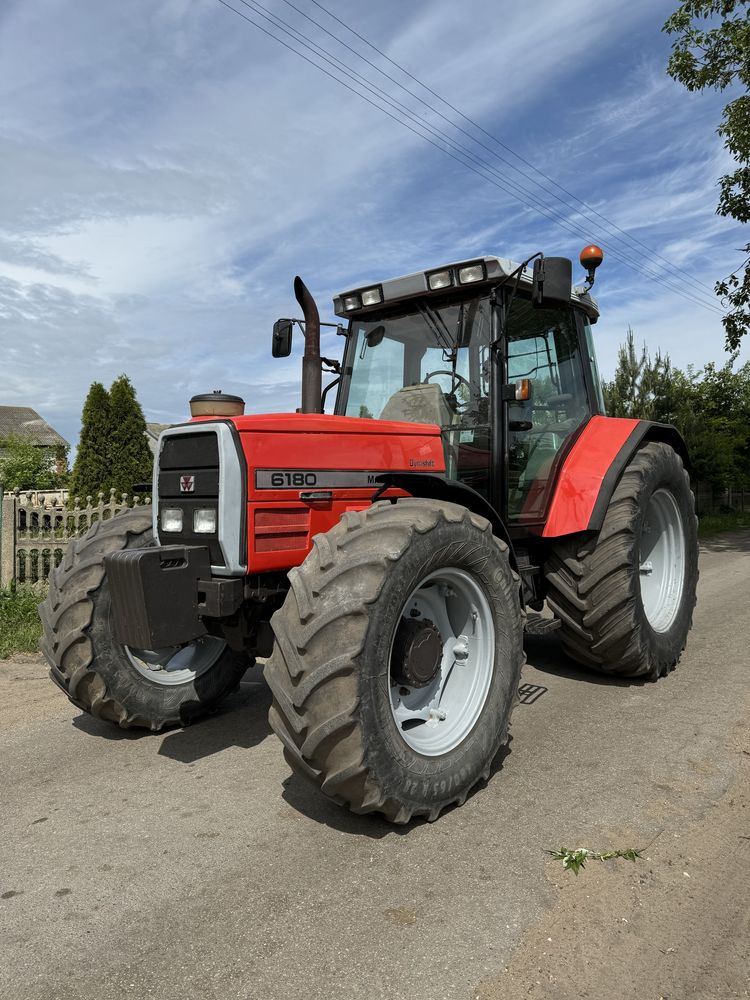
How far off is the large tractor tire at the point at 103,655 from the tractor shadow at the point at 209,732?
87mm

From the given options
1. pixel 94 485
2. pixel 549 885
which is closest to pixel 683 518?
pixel 549 885

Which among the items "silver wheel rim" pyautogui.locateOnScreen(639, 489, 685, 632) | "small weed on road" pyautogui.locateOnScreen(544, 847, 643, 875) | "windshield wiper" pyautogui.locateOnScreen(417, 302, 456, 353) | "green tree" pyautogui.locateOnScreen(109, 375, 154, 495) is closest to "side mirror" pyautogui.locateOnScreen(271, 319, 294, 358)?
"windshield wiper" pyautogui.locateOnScreen(417, 302, 456, 353)

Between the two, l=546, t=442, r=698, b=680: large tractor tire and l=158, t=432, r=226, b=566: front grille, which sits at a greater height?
l=158, t=432, r=226, b=566: front grille

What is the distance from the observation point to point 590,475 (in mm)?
4359

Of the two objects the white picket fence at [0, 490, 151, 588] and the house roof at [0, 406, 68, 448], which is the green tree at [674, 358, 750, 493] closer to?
the white picket fence at [0, 490, 151, 588]

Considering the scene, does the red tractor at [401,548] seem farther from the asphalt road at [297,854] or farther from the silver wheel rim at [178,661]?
the asphalt road at [297,854]

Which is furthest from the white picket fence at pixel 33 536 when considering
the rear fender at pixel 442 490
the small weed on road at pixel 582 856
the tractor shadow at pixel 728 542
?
the tractor shadow at pixel 728 542

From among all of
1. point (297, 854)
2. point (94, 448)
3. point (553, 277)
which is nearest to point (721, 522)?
point (94, 448)

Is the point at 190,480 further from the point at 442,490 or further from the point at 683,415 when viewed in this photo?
the point at 683,415

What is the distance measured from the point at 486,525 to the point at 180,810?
5.68ft

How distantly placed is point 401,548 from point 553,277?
188cm

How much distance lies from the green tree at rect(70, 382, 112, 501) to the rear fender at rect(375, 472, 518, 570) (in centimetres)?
881

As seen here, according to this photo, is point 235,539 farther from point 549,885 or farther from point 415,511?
point 549,885

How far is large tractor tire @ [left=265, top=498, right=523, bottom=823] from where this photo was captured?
8.07 feet
